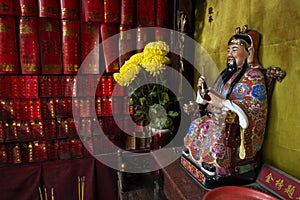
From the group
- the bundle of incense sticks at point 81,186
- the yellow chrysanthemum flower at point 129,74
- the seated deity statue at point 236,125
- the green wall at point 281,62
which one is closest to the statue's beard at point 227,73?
the seated deity statue at point 236,125

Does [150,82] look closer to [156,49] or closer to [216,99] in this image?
[156,49]

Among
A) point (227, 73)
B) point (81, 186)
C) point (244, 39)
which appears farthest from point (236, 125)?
point (81, 186)

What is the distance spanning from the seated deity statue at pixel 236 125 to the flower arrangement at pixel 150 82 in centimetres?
32

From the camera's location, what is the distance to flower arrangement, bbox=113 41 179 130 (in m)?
1.37

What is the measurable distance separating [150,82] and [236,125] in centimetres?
73

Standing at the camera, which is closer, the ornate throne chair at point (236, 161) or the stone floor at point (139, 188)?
the ornate throne chair at point (236, 161)

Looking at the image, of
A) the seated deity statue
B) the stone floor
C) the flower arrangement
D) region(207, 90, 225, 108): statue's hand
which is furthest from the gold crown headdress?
the stone floor

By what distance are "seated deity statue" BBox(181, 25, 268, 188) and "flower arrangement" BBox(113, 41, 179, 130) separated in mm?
322

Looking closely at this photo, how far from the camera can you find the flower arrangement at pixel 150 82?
1.37 meters

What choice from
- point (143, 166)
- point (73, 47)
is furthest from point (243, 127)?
point (73, 47)

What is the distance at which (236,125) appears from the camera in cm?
96

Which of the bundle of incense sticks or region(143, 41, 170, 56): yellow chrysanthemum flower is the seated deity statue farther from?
the bundle of incense sticks

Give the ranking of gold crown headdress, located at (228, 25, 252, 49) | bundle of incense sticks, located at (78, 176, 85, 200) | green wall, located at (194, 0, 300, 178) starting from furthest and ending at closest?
bundle of incense sticks, located at (78, 176, 85, 200) < gold crown headdress, located at (228, 25, 252, 49) < green wall, located at (194, 0, 300, 178)

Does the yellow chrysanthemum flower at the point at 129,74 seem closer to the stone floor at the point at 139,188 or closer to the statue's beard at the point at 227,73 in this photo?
the statue's beard at the point at 227,73
